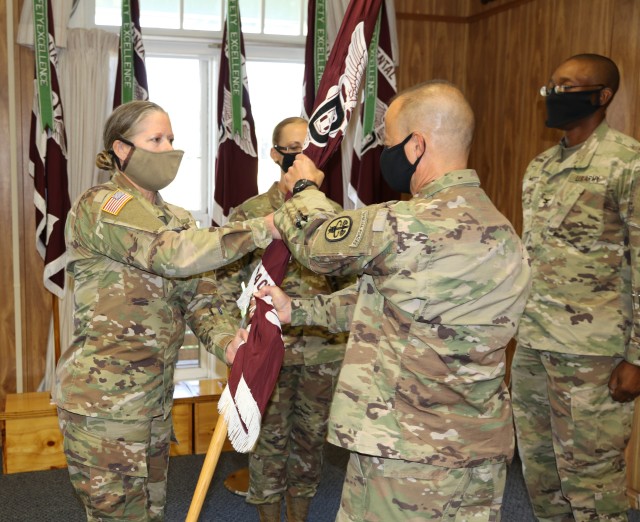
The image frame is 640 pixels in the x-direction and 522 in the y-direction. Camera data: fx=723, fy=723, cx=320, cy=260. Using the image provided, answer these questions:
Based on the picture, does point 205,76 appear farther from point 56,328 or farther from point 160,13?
point 56,328

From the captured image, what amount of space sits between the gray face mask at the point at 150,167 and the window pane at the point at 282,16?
8.20 ft

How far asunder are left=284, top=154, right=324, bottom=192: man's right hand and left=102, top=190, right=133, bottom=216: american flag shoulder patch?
0.46 metres

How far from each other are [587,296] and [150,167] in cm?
162

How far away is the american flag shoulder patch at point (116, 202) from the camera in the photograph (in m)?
2.01

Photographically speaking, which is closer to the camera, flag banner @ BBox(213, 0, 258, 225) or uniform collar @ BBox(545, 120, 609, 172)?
uniform collar @ BBox(545, 120, 609, 172)

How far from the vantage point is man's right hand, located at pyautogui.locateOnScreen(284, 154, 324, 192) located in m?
1.97

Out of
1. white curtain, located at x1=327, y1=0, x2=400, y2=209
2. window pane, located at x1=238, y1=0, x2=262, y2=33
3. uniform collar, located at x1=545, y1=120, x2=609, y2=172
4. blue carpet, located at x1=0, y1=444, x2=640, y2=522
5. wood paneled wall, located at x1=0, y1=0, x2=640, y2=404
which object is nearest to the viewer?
uniform collar, located at x1=545, y1=120, x2=609, y2=172

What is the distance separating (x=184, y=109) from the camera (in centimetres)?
447

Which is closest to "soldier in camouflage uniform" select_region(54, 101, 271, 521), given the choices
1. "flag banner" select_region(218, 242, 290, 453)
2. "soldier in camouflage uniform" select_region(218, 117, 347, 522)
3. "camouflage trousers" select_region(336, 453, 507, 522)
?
→ "flag banner" select_region(218, 242, 290, 453)

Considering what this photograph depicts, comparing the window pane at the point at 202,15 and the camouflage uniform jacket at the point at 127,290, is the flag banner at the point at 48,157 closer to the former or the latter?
the window pane at the point at 202,15

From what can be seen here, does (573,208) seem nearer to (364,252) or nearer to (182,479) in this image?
(364,252)

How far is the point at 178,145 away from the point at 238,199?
60cm

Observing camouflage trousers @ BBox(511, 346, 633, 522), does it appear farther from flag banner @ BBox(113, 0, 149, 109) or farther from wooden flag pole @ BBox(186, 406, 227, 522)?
flag banner @ BBox(113, 0, 149, 109)

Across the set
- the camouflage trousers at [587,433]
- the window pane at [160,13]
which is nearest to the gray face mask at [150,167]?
the camouflage trousers at [587,433]
